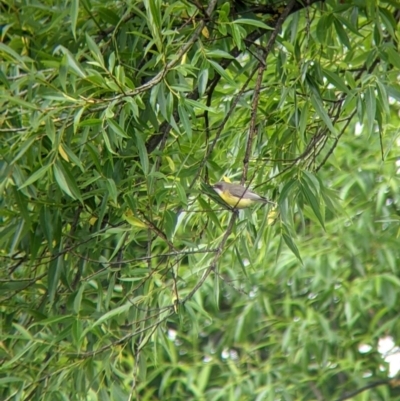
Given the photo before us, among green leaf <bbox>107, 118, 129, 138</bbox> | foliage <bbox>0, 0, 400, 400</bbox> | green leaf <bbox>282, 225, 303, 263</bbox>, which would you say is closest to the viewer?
green leaf <bbox>107, 118, 129, 138</bbox>

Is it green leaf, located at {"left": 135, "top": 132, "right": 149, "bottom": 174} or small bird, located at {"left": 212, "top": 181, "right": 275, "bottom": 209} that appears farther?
small bird, located at {"left": 212, "top": 181, "right": 275, "bottom": 209}

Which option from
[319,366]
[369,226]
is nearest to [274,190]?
[369,226]

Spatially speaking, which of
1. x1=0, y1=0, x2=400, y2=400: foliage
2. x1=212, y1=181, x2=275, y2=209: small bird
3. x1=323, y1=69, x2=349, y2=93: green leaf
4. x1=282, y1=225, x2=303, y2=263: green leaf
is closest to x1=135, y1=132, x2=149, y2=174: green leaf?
x1=0, y1=0, x2=400, y2=400: foliage

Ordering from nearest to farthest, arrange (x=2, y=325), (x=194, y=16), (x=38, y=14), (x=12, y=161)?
(x=12, y=161) → (x=194, y=16) → (x=2, y=325) → (x=38, y=14)

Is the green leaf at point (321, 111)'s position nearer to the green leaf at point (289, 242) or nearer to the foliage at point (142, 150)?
the foliage at point (142, 150)

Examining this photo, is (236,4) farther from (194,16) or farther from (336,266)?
(336,266)

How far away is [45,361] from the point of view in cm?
285

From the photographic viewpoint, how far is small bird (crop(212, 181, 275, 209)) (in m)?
2.71

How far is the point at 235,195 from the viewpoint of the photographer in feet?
9.15

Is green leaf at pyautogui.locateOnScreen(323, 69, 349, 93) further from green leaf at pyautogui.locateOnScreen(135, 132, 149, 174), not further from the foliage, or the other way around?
green leaf at pyautogui.locateOnScreen(135, 132, 149, 174)

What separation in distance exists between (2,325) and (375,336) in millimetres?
2240

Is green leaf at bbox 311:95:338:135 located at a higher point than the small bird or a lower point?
higher

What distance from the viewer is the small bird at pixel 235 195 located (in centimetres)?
271

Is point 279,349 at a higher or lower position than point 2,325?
lower
